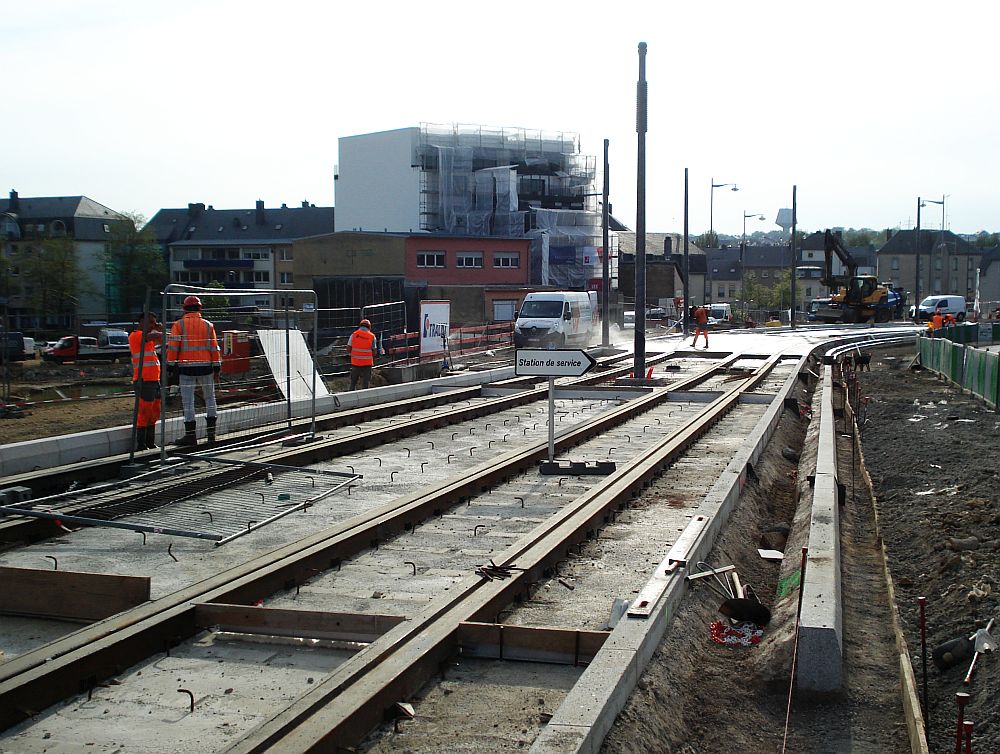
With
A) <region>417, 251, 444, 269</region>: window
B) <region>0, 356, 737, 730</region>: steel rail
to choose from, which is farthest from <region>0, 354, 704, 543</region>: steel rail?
<region>417, 251, 444, 269</region>: window

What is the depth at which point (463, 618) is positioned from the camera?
6.61m

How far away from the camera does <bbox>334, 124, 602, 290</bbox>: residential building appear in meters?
79.9

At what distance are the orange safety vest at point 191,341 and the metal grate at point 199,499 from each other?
129 centimetres

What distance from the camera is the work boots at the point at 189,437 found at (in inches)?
523

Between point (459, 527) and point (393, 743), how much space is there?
15.6 feet

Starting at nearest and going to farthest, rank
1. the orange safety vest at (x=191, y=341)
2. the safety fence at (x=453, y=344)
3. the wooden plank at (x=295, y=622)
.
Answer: the wooden plank at (x=295, y=622)
the orange safety vest at (x=191, y=341)
the safety fence at (x=453, y=344)

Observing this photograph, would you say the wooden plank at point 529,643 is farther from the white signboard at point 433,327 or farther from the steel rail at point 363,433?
the white signboard at point 433,327

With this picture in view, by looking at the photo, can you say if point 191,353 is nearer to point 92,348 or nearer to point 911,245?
point 92,348

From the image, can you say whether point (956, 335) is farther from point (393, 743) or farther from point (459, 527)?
point (393, 743)

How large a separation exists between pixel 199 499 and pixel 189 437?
8.72 ft

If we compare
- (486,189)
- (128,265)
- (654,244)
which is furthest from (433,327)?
(654,244)

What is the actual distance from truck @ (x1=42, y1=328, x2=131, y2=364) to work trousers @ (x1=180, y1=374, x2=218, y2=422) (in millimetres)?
33038

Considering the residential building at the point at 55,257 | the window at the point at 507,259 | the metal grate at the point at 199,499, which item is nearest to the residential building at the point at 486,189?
the window at the point at 507,259

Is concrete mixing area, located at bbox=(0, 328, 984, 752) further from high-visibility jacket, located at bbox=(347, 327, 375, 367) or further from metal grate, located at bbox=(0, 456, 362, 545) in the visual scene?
high-visibility jacket, located at bbox=(347, 327, 375, 367)
